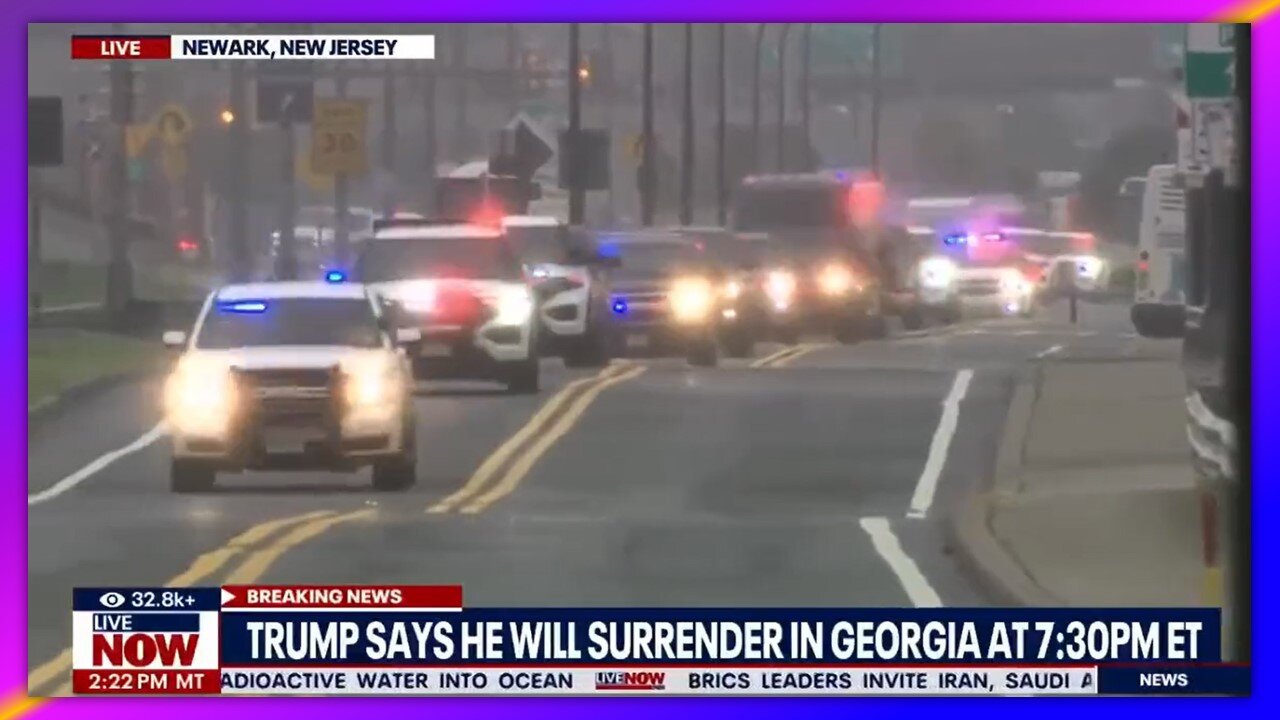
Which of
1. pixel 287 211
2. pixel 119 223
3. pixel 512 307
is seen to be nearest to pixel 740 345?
pixel 512 307

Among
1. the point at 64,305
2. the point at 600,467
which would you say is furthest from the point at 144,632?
the point at 600,467

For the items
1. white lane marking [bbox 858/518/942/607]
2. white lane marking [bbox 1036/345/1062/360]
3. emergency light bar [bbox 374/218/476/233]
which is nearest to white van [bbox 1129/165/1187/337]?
white lane marking [bbox 1036/345/1062/360]

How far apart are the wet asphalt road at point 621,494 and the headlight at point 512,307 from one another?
27 centimetres

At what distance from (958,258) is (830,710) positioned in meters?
2.45

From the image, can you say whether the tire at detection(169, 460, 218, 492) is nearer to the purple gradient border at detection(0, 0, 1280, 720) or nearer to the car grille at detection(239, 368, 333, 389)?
the car grille at detection(239, 368, 333, 389)

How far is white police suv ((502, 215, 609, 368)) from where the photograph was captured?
1360 centimetres

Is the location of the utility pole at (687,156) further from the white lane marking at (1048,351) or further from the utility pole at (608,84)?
the white lane marking at (1048,351)

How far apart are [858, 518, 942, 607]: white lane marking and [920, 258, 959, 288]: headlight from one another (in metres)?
1.04

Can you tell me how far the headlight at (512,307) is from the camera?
1451 cm

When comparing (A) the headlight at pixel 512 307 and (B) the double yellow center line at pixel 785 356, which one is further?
(A) the headlight at pixel 512 307

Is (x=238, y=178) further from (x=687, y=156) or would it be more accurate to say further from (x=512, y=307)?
(x=512, y=307)

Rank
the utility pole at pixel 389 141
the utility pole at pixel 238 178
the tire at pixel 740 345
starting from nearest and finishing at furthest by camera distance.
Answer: the utility pole at pixel 389 141 < the utility pole at pixel 238 178 < the tire at pixel 740 345

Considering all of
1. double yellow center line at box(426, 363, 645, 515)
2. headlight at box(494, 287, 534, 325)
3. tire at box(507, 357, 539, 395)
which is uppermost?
headlight at box(494, 287, 534, 325)

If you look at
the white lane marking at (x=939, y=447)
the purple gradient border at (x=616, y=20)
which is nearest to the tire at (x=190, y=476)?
the purple gradient border at (x=616, y=20)
